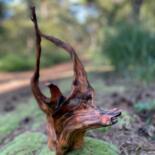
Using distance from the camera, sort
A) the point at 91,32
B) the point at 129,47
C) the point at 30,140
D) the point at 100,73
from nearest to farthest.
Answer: the point at 30,140
the point at 129,47
the point at 100,73
the point at 91,32

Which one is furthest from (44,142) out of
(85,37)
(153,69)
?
(85,37)

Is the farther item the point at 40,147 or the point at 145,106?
the point at 145,106

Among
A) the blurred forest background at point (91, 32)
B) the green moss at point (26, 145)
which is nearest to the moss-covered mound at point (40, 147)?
the green moss at point (26, 145)

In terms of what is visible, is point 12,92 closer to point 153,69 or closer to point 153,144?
point 153,69

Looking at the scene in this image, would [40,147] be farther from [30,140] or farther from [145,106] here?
[145,106]

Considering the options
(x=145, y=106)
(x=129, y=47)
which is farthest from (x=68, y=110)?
(x=129, y=47)

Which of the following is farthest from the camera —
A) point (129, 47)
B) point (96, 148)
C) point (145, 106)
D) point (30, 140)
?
point (129, 47)

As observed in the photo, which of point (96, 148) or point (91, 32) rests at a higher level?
point (96, 148)

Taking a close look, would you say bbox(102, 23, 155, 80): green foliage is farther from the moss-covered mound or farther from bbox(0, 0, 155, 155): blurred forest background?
the moss-covered mound
